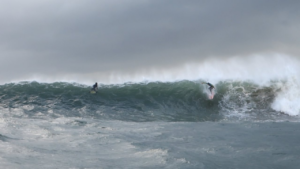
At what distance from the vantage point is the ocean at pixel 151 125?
7.77 meters

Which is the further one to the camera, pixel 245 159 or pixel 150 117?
pixel 150 117

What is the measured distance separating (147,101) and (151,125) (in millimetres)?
5912

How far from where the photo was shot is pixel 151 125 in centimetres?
1376

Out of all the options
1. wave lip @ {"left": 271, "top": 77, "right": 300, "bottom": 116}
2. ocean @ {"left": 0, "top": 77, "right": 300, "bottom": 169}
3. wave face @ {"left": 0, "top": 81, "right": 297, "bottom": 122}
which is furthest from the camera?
wave lip @ {"left": 271, "top": 77, "right": 300, "bottom": 116}

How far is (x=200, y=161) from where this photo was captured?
761 centimetres

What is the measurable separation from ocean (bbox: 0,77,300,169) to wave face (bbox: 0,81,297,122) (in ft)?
0.17

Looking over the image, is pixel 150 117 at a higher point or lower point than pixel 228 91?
lower

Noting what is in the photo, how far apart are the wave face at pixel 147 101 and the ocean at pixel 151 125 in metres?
0.05

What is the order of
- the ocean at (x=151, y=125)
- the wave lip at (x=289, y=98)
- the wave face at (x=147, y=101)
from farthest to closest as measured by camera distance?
the wave lip at (x=289, y=98), the wave face at (x=147, y=101), the ocean at (x=151, y=125)

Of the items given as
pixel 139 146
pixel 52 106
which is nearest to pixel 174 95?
pixel 52 106

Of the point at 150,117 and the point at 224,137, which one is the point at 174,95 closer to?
the point at 150,117

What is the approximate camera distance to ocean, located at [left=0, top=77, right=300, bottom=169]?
7.77 metres

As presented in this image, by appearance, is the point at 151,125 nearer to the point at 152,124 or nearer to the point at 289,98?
the point at 152,124

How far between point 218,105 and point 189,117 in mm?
2877
